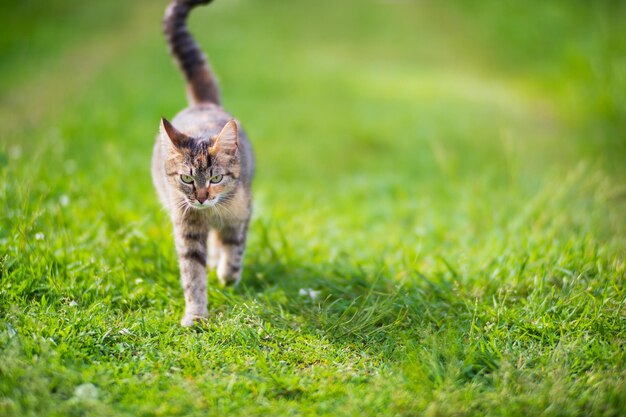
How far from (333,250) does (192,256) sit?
4.16ft

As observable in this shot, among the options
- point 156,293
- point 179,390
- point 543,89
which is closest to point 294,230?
point 156,293

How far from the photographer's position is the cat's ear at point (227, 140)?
3111mm

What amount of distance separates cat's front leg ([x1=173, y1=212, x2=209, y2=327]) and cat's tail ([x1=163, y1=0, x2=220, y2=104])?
1.22 m

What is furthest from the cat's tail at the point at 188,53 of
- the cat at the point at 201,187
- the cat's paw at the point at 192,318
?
the cat's paw at the point at 192,318

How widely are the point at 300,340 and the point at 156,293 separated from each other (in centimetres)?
98

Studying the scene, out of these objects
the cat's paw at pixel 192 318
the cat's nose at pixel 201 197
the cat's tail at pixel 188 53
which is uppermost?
the cat's tail at pixel 188 53

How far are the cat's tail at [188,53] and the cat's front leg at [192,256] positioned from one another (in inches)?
48.0

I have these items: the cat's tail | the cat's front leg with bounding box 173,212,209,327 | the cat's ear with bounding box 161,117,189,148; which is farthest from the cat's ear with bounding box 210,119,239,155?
the cat's tail

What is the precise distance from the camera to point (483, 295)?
3.37 metres

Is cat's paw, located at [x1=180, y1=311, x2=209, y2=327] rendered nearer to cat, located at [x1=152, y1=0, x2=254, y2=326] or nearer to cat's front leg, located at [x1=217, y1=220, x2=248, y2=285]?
cat, located at [x1=152, y1=0, x2=254, y2=326]

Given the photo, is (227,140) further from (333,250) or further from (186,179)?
(333,250)

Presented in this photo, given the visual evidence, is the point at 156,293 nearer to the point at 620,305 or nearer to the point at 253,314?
the point at 253,314

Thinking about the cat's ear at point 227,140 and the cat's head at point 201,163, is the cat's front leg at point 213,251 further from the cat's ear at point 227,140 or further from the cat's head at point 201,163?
the cat's ear at point 227,140

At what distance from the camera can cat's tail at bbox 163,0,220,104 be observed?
3.89 meters
